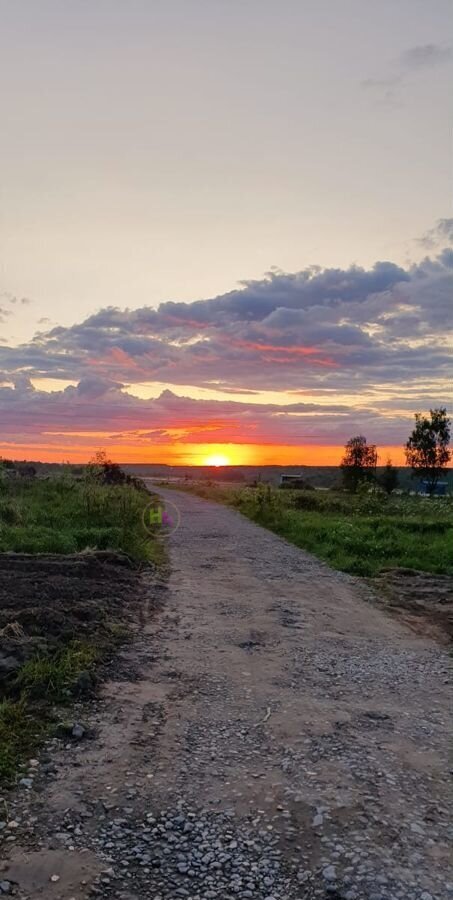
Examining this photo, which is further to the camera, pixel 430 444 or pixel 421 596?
pixel 430 444

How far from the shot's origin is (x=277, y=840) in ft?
14.3

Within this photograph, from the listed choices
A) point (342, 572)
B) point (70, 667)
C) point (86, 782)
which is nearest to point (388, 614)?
point (342, 572)

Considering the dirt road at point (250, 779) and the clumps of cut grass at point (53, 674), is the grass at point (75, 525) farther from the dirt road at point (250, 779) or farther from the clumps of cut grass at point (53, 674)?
the clumps of cut grass at point (53, 674)

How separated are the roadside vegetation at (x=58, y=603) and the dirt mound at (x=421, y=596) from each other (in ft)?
16.1

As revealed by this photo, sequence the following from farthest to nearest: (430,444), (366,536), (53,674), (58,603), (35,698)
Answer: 1. (430,444)
2. (366,536)
3. (58,603)
4. (53,674)
5. (35,698)

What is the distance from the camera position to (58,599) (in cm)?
999

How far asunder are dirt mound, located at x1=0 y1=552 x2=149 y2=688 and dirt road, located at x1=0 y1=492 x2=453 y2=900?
2.66ft

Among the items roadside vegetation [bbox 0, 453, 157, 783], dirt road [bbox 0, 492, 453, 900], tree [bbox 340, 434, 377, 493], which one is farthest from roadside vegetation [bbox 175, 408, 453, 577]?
tree [bbox 340, 434, 377, 493]

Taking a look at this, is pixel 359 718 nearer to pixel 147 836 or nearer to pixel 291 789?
pixel 291 789

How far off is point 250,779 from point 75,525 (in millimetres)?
13794

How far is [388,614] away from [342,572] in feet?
13.1

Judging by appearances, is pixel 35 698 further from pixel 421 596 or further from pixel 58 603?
pixel 421 596

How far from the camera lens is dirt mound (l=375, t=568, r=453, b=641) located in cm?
1109

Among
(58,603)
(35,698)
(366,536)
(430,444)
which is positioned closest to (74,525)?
(58,603)
